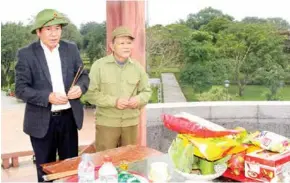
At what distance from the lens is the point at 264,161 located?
1194mm

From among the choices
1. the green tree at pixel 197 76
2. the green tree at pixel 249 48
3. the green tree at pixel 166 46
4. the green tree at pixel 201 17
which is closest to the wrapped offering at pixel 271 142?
the green tree at pixel 197 76

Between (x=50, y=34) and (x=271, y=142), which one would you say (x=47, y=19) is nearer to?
(x=50, y=34)

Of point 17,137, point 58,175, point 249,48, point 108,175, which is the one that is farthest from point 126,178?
point 249,48

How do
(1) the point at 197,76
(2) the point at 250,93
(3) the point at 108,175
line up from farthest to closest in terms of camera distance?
1. (2) the point at 250,93
2. (1) the point at 197,76
3. (3) the point at 108,175

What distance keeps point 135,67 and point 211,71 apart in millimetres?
9018

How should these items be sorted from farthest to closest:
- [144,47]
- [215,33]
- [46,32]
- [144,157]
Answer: [215,33], [144,47], [46,32], [144,157]

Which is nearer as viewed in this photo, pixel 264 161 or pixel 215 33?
pixel 264 161

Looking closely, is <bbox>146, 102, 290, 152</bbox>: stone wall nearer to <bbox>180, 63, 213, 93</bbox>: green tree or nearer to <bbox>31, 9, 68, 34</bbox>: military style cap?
<bbox>31, 9, 68, 34</bbox>: military style cap

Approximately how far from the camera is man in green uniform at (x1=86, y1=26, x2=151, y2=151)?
1.86 meters

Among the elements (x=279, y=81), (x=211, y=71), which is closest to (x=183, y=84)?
(x=211, y=71)

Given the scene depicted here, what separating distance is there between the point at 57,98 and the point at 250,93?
38.6ft

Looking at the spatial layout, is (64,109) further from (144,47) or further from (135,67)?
(144,47)

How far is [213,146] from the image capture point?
3.95 feet

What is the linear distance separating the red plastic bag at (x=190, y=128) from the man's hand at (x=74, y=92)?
0.55 meters
